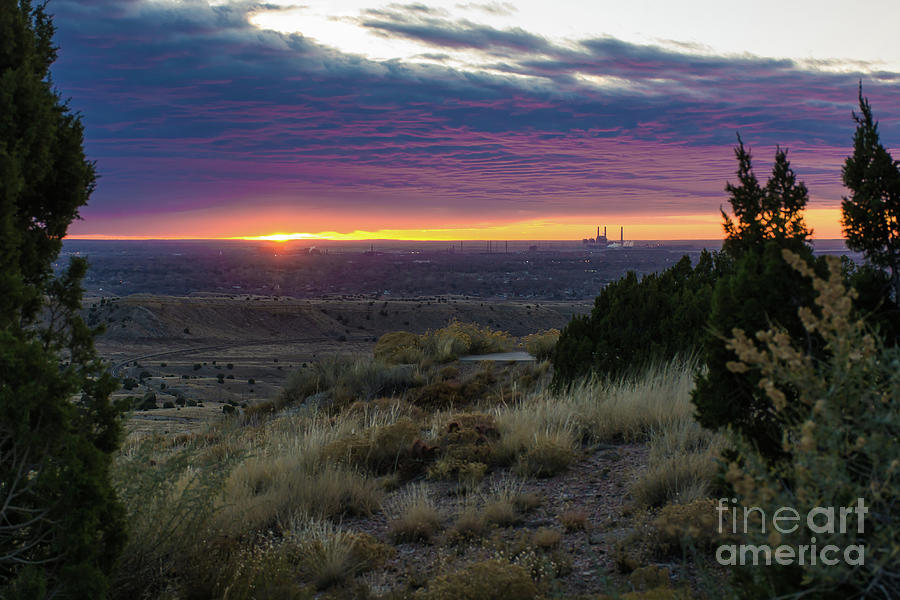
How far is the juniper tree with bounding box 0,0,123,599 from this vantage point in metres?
3.46

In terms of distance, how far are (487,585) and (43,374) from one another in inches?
103

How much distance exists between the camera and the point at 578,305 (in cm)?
8988

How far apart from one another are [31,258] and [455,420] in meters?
4.94

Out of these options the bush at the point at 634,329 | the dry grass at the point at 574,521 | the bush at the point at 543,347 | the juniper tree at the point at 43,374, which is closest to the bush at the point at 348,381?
the bush at the point at 543,347

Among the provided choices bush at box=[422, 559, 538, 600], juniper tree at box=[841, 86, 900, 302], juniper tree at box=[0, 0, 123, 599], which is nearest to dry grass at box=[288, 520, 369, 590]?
bush at box=[422, 559, 538, 600]

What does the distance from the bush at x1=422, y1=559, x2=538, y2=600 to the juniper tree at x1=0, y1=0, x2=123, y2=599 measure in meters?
1.82

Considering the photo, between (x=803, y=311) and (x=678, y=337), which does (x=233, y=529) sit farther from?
(x=678, y=337)

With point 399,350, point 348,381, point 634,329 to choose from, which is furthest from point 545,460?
point 399,350

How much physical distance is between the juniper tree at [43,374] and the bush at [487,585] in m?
1.82

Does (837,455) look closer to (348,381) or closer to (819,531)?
(819,531)

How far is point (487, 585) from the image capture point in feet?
12.8

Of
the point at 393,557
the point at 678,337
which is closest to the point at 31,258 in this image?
the point at 393,557

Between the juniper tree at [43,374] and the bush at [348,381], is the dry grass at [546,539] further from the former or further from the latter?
the bush at [348,381]

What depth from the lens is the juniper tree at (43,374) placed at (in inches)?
136
